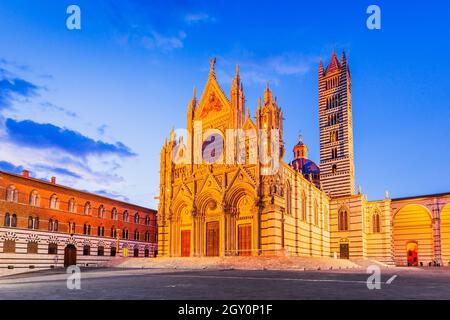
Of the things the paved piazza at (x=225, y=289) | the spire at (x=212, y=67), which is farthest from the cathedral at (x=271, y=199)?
the paved piazza at (x=225, y=289)

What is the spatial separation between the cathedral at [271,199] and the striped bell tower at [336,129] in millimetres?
155

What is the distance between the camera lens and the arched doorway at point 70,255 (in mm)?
44344

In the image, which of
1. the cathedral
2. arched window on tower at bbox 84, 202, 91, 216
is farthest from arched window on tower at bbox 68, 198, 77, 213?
the cathedral

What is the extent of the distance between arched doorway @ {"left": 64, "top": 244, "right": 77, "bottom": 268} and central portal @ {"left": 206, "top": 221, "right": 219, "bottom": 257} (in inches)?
596

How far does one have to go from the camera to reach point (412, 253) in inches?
2323

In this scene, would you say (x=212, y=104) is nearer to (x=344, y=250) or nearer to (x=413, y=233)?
(x=344, y=250)

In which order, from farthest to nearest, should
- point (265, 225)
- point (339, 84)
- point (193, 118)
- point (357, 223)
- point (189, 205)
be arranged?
1. point (339, 84)
2. point (357, 223)
3. point (193, 118)
4. point (189, 205)
5. point (265, 225)

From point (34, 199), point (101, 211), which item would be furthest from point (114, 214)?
point (34, 199)

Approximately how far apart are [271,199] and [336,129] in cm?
3199

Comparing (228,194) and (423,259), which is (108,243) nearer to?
(228,194)

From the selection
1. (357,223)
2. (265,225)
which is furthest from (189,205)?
(357,223)

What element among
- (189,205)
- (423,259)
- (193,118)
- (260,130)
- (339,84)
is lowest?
(423,259)

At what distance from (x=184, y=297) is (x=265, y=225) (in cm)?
2605

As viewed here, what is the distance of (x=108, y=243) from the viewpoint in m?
49.9
